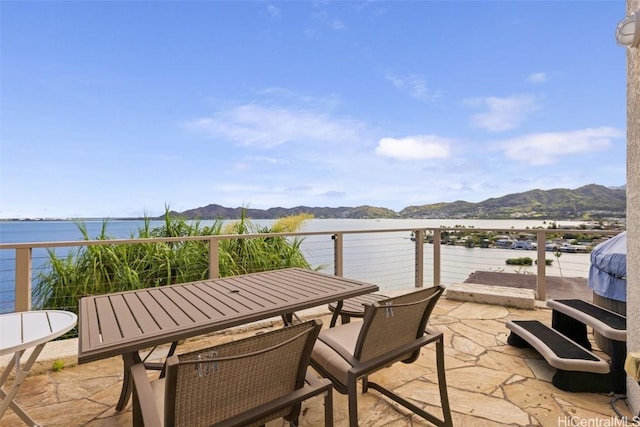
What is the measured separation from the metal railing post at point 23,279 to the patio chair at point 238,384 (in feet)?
7.45

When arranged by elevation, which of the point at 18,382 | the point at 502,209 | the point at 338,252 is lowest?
the point at 18,382

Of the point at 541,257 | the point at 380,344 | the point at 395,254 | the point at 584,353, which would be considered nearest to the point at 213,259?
the point at 380,344

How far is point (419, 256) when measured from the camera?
5113 millimetres

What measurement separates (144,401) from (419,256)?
15.1ft

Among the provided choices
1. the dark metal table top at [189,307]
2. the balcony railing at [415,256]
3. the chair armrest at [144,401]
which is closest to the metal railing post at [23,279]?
the balcony railing at [415,256]

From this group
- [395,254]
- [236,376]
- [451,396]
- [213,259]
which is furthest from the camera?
[395,254]

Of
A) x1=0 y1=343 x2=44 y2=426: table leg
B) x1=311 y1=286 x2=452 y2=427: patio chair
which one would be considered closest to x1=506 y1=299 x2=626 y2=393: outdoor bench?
x1=311 y1=286 x2=452 y2=427: patio chair

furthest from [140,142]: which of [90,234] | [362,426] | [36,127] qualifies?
[362,426]

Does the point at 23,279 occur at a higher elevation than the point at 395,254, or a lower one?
higher

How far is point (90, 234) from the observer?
4.62 metres

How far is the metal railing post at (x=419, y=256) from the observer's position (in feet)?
16.6

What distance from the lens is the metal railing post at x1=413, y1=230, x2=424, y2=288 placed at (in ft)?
16.6

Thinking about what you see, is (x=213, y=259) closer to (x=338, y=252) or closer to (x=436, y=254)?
(x=338, y=252)

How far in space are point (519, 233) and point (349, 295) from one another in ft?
11.6
